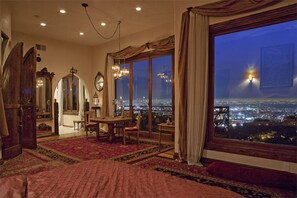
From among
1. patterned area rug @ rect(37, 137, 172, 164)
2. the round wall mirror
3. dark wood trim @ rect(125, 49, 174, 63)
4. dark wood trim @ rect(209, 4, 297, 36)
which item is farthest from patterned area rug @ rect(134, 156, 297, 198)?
the round wall mirror

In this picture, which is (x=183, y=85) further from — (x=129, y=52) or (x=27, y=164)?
(x=129, y=52)

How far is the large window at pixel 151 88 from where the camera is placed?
6.49 metres

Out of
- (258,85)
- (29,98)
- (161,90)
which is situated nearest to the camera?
(258,85)

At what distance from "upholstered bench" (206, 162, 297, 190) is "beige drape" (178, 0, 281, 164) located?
0.57 metres

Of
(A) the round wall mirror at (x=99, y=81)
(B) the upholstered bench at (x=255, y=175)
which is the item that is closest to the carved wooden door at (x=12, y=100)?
(A) the round wall mirror at (x=99, y=81)

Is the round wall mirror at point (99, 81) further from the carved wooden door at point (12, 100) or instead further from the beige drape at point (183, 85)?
the beige drape at point (183, 85)

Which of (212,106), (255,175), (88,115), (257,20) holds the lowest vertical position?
(255,175)

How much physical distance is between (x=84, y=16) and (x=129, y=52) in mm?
1932

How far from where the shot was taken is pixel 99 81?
8453 mm

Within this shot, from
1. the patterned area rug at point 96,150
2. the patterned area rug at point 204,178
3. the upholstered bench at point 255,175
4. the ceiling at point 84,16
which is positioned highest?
the ceiling at point 84,16

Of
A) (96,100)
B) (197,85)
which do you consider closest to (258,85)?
(197,85)

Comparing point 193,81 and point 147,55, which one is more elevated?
point 147,55

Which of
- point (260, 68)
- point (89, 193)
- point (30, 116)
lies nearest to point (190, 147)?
point (260, 68)

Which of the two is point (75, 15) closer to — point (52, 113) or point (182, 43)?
point (182, 43)
